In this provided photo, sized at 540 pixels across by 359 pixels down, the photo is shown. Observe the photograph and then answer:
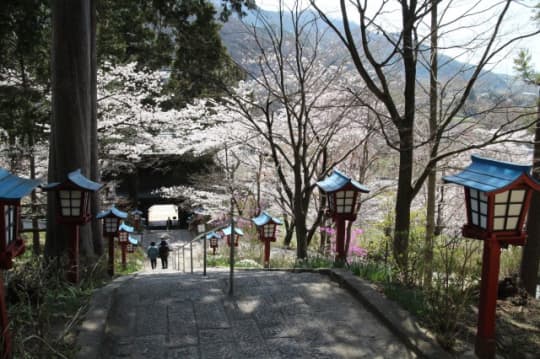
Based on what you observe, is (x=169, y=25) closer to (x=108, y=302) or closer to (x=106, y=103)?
(x=106, y=103)

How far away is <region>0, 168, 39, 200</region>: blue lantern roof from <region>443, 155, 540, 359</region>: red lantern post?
127 inches

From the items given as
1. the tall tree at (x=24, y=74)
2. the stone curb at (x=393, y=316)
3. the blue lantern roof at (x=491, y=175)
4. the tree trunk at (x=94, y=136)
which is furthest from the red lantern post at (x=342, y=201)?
the tall tree at (x=24, y=74)

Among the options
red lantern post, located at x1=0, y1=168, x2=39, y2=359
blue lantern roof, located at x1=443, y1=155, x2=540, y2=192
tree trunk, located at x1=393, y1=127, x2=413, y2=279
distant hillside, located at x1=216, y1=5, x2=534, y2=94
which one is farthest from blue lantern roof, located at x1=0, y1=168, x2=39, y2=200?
distant hillside, located at x1=216, y1=5, x2=534, y2=94

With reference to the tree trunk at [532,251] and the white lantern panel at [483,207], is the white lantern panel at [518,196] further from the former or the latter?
the tree trunk at [532,251]

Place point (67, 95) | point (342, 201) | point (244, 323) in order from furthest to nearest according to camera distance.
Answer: point (67, 95) → point (342, 201) → point (244, 323)

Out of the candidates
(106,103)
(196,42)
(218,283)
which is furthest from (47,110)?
(218,283)

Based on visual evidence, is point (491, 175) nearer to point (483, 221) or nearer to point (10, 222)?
point (483, 221)

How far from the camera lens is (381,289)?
206 inches

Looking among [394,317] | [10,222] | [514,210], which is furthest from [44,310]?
[514,210]

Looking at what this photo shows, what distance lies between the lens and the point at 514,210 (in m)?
3.35

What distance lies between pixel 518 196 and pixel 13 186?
3594mm

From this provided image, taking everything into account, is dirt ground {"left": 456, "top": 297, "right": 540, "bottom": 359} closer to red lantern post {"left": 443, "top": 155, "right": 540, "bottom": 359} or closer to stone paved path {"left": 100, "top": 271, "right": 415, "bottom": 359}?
red lantern post {"left": 443, "top": 155, "right": 540, "bottom": 359}

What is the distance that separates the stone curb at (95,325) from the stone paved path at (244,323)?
119 millimetres

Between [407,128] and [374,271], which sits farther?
[407,128]
